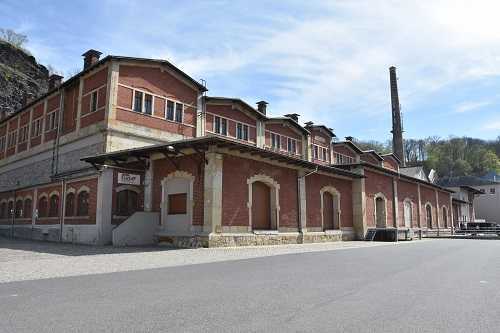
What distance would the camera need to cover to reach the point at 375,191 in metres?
28.1

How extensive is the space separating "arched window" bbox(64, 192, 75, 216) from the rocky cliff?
23.4 m

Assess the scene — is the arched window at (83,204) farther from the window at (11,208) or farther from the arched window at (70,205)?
the window at (11,208)

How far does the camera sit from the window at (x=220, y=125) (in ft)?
85.8

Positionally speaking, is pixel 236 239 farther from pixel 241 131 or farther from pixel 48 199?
pixel 241 131

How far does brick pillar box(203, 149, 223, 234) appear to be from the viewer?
15.8m

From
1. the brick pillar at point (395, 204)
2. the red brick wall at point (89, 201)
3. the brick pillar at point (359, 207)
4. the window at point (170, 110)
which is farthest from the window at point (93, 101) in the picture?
the brick pillar at point (395, 204)

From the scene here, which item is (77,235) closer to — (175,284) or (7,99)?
(175,284)

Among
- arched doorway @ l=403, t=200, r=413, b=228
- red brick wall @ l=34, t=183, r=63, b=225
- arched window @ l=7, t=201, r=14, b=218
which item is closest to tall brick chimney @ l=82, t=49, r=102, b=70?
red brick wall @ l=34, t=183, r=63, b=225

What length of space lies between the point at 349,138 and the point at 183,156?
27574 millimetres

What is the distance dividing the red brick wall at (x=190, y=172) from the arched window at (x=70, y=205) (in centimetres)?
477

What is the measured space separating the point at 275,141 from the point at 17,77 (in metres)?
31.4

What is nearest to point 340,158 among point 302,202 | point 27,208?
point 302,202

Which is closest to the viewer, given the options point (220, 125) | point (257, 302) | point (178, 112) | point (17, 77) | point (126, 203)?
point (257, 302)

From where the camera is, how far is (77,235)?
63.4 feet
